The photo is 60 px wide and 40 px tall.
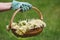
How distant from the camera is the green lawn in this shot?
4.17m

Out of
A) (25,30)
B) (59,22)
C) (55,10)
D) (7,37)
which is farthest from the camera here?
(55,10)

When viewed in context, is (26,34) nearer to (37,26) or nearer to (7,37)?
(37,26)

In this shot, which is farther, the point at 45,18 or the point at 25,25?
the point at 45,18

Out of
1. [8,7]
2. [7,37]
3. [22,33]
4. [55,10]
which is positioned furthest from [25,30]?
[55,10]

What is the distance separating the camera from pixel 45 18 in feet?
15.6

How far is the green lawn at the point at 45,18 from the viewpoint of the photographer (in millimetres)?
4172

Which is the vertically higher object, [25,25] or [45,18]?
[25,25]

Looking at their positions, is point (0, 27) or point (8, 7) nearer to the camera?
point (8, 7)

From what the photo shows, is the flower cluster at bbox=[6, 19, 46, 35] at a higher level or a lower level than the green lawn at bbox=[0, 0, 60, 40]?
higher

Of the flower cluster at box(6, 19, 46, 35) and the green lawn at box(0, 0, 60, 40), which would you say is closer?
the flower cluster at box(6, 19, 46, 35)

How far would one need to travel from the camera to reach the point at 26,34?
106 inches

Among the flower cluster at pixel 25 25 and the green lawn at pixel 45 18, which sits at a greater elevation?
the flower cluster at pixel 25 25

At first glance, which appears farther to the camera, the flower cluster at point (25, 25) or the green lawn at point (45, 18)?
the green lawn at point (45, 18)

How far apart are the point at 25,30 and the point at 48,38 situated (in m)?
1.67
